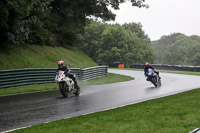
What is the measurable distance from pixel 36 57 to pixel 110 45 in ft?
178

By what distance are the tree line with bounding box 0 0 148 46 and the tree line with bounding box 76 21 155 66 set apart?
125 feet

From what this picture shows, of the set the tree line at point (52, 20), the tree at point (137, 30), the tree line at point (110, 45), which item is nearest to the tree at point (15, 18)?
the tree line at point (52, 20)

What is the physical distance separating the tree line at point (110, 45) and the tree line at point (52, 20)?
125 ft

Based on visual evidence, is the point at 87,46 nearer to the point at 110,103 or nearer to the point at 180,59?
the point at 180,59

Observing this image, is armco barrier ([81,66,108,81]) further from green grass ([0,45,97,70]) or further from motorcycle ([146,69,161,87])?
motorcycle ([146,69,161,87])

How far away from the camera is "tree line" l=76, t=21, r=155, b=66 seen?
7900cm

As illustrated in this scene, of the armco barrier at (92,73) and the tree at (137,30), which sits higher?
the tree at (137,30)

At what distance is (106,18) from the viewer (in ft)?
128

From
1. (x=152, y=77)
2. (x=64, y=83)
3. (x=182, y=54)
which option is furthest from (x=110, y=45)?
(x=64, y=83)

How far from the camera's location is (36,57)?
87.2 ft

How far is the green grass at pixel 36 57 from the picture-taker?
22875 millimetres

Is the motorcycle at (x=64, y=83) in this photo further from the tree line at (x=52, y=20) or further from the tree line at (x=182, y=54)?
the tree line at (x=182, y=54)

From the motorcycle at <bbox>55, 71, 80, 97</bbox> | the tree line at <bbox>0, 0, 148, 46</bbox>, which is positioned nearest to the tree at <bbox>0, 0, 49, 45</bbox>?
the tree line at <bbox>0, 0, 148, 46</bbox>

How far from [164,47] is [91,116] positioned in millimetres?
177263
